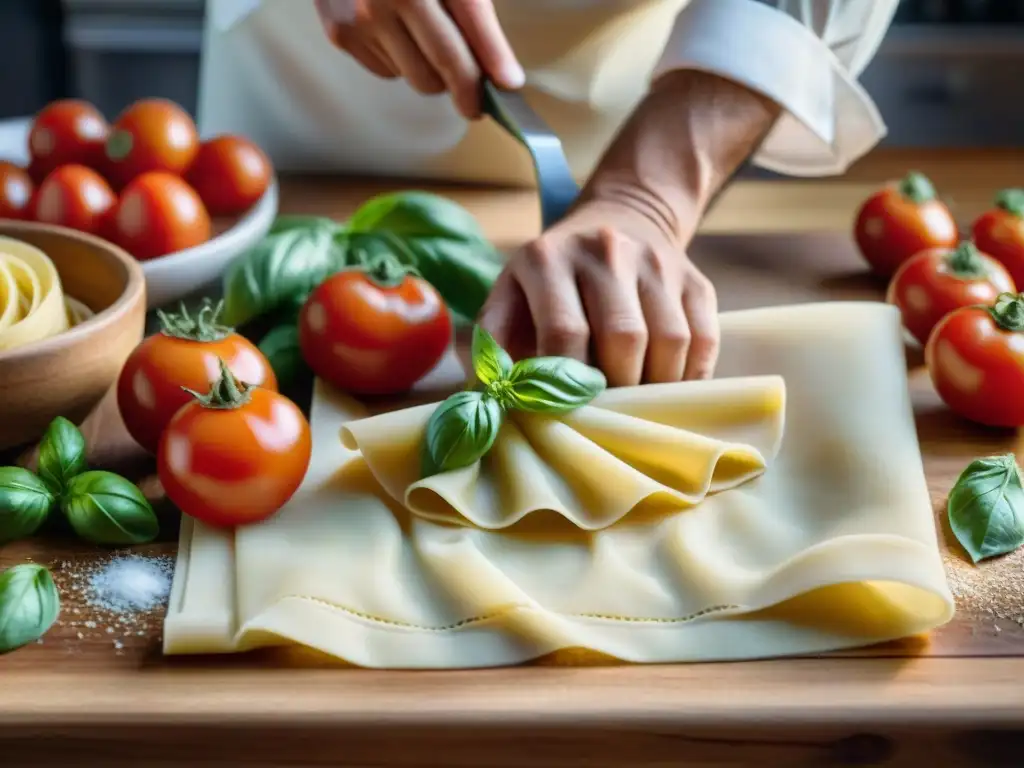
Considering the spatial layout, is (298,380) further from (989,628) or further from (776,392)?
(989,628)

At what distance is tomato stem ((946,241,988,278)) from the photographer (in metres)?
1.11

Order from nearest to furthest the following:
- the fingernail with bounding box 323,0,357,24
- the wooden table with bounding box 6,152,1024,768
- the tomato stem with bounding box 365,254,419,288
A: the wooden table with bounding box 6,152,1024,768 → the tomato stem with bounding box 365,254,419,288 → the fingernail with bounding box 323,0,357,24

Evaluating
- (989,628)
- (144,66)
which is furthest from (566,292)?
(144,66)

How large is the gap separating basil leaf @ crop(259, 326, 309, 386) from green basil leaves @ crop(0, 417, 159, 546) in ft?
0.76

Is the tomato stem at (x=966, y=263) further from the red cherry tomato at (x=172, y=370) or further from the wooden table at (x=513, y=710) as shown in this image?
the red cherry tomato at (x=172, y=370)

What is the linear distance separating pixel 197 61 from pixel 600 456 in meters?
2.01

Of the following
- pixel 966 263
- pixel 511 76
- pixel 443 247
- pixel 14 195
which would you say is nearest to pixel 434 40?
pixel 511 76

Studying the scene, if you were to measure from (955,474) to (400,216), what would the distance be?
1.84ft

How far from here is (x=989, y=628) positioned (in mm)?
744

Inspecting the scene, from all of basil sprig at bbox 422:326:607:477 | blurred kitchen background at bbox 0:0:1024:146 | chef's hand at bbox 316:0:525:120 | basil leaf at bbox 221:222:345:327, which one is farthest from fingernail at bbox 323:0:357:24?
blurred kitchen background at bbox 0:0:1024:146

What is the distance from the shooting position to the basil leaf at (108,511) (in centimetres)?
81

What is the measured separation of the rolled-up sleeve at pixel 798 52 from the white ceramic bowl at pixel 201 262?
1.41ft

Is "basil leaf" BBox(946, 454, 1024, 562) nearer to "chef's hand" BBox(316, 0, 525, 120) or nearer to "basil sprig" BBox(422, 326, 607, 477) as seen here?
"basil sprig" BBox(422, 326, 607, 477)

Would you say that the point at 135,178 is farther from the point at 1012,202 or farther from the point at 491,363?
the point at 1012,202
